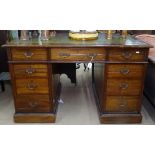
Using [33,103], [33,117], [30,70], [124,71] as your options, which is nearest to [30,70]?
[30,70]

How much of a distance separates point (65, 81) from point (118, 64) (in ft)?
3.69

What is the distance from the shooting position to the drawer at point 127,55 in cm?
132

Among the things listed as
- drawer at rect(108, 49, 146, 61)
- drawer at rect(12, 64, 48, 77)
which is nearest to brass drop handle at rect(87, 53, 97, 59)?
drawer at rect(108, 49, 146, 61)

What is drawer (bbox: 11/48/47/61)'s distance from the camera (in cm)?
133

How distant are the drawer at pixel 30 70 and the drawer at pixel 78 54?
115 millimetres

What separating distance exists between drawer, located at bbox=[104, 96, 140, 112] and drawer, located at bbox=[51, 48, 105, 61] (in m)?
0.33

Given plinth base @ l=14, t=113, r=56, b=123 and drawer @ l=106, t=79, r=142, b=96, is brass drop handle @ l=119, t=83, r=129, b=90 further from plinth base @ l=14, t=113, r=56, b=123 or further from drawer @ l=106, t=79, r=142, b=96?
plinth base @ l=14, t=113, r=56, b=123

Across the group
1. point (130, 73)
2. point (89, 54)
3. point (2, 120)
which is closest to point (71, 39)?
point (89, 54)

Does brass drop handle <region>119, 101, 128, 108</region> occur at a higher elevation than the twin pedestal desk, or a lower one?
lower

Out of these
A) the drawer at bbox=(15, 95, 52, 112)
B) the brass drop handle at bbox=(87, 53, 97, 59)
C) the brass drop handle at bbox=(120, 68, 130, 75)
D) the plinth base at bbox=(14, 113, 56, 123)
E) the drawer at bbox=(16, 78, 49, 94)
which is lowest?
the plinth base at bbox=(14, 113, 56, 123)

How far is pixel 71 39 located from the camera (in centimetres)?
150
